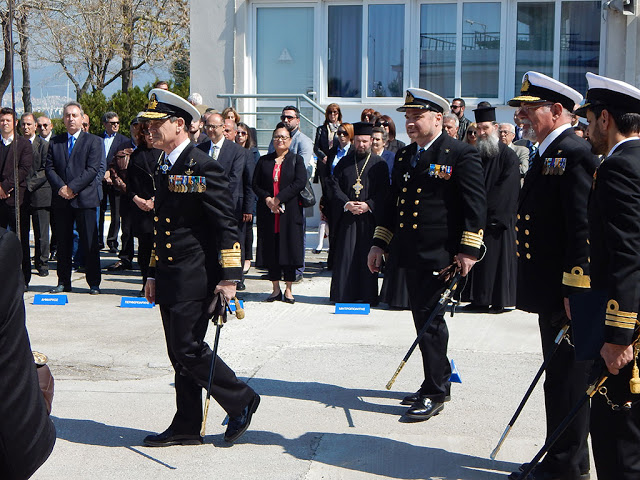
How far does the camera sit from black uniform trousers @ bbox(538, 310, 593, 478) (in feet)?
15.3

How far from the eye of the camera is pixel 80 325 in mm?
8688

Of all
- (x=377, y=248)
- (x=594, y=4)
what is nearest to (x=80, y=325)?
(x=377, y=248)

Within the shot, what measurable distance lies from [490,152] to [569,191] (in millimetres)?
4741

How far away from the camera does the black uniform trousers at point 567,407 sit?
4.66 meters

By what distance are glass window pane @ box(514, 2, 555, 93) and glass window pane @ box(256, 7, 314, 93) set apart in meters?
3.94

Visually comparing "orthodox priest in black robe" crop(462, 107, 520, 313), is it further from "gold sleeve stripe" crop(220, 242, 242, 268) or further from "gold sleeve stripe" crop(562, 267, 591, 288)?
"gold sleeve stripe" crop(562, 267, 591, 288)

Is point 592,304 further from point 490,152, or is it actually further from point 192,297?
point 490,152

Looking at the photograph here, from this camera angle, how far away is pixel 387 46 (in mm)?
17188

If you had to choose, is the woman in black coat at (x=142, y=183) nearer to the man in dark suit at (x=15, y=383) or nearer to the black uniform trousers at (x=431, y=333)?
the black uniform trousers at (x=431, y=333)

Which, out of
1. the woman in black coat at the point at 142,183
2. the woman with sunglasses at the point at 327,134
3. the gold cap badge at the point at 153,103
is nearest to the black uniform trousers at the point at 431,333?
the gold cap badge at the point at 153,103

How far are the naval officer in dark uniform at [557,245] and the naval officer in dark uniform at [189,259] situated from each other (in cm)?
167

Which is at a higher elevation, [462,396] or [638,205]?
[638,205]

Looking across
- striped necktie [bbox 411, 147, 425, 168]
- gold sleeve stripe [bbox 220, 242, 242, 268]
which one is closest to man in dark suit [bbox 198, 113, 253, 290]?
striped necktie [bbox 411, 147, 425, 168]

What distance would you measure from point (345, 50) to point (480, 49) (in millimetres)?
2553
